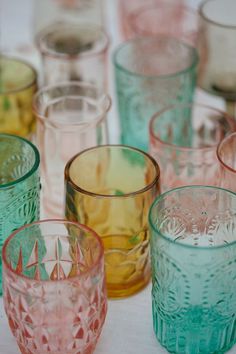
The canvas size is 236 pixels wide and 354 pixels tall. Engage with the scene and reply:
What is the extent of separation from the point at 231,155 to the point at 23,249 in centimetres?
31

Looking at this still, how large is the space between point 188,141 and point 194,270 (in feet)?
1.51

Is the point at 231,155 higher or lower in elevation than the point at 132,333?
higher

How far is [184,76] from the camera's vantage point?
53.3 inches

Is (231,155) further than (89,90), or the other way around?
(89,90)

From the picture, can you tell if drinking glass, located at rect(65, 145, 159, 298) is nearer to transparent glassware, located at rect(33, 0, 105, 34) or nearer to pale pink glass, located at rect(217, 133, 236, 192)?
pale pink glass, located at rect(217, 133, 236, 192)

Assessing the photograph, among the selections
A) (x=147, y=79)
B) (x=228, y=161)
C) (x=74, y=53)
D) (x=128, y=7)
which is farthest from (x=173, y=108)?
(x=128, y=7)

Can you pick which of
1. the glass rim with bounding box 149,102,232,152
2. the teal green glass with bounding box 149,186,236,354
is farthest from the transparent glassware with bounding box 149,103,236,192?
the teal green glass with bounding box 149,186,236,354

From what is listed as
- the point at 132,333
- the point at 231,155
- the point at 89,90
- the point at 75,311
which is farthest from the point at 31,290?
the point at 89,90

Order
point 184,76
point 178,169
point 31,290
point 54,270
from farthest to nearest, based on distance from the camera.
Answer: point 184,76, point 178,169, point 54,270, point 31,290

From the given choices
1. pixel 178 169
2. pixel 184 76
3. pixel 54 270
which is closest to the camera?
pixel 54 270

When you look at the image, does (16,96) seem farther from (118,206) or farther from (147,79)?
(118,206)

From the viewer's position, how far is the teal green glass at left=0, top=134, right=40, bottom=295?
105cm

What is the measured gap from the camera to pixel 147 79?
4.42ft

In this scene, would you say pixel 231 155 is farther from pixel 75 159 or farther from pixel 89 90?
pixel 89 90
